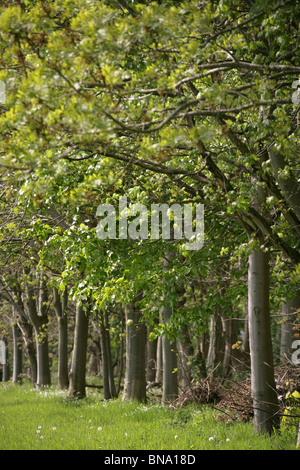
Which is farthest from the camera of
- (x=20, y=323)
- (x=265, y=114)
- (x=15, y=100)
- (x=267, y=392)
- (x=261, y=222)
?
(x=20, y=323)

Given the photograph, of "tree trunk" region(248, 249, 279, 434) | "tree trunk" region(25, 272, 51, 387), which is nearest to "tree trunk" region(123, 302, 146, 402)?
"tree trunk" region(248, 249, 279, 434)

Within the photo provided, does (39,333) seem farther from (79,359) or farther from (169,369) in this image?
(169,369)

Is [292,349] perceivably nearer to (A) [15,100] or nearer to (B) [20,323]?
(A) [15,100]

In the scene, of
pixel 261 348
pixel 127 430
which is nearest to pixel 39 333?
pixel 127 430

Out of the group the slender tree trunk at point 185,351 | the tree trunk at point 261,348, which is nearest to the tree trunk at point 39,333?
the slender tree trunk at point 185,351

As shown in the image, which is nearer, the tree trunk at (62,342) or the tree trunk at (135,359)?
the tree trunk at (135,359)

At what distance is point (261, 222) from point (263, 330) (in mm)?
1829

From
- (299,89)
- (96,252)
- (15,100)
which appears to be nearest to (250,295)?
(96,252)

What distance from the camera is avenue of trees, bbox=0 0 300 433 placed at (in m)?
4.32

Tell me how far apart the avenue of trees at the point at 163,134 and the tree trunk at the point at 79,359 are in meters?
2.64

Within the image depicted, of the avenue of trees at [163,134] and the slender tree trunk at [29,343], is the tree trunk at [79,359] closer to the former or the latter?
the avenue of trees at [163,134]

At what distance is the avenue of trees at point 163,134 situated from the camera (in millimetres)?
4320

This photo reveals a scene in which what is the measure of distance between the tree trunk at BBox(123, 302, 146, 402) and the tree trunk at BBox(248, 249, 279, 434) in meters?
4.39
